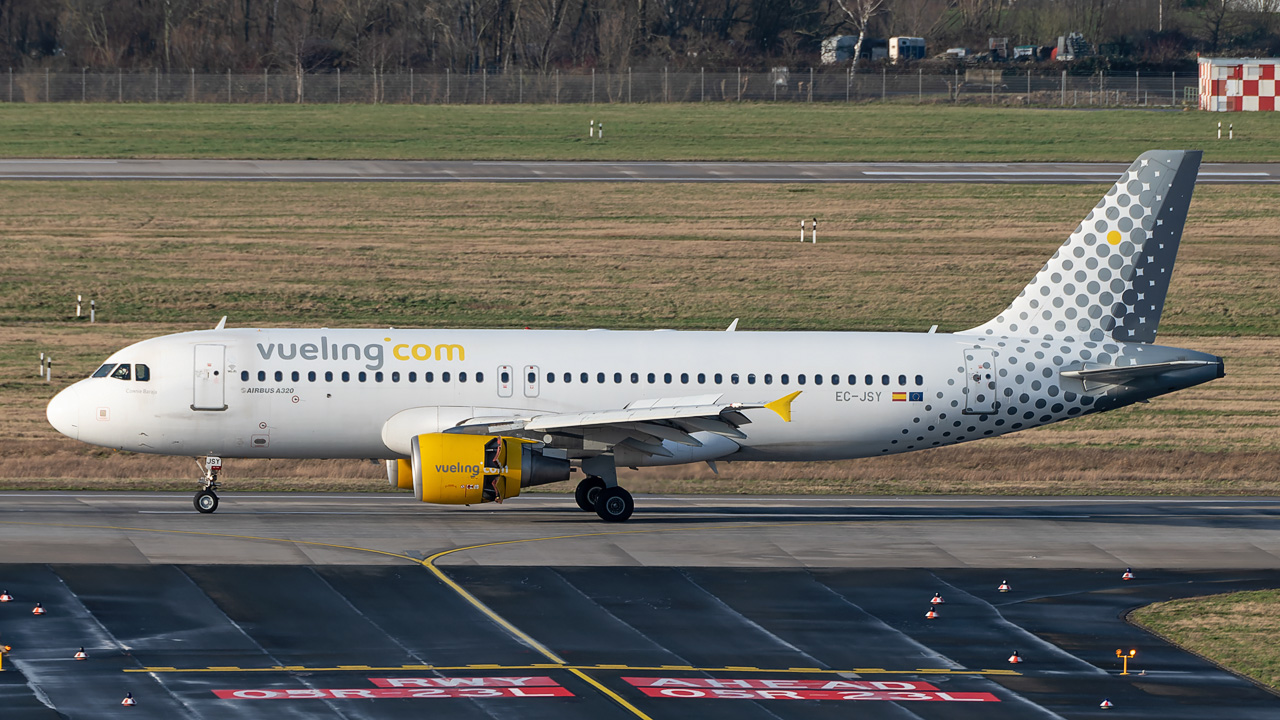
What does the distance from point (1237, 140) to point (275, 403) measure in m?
74.3

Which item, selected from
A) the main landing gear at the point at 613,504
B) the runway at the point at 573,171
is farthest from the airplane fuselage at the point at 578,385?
the runway at the point at 573,171

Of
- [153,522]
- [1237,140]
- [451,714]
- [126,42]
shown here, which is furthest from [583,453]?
[126,42]

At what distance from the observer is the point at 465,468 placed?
34156 mm

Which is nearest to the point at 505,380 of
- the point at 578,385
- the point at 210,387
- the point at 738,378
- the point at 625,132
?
the point at 578,385

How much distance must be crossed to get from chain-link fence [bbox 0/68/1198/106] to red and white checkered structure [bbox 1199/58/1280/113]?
397cm

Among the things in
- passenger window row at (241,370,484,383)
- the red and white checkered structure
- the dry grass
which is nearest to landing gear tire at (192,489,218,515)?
passenger window row at (241,370,484,383)

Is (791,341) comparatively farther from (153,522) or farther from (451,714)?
(451,714)

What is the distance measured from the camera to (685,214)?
77438 mm

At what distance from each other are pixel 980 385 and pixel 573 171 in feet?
161

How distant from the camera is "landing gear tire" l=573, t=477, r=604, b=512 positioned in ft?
123

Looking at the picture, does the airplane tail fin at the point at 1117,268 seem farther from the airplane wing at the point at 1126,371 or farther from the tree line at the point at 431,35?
→ the tree line at the point at 431,35

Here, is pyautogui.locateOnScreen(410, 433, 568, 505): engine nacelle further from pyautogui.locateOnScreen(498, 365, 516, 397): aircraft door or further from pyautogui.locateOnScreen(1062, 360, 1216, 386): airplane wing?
pyautogui.locateOnScreen(1062, 360, 1216, 386): airplane wing

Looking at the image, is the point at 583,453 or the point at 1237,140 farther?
the point at 1237,140

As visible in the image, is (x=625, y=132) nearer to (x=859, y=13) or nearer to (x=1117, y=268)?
(x=859, y=13)
